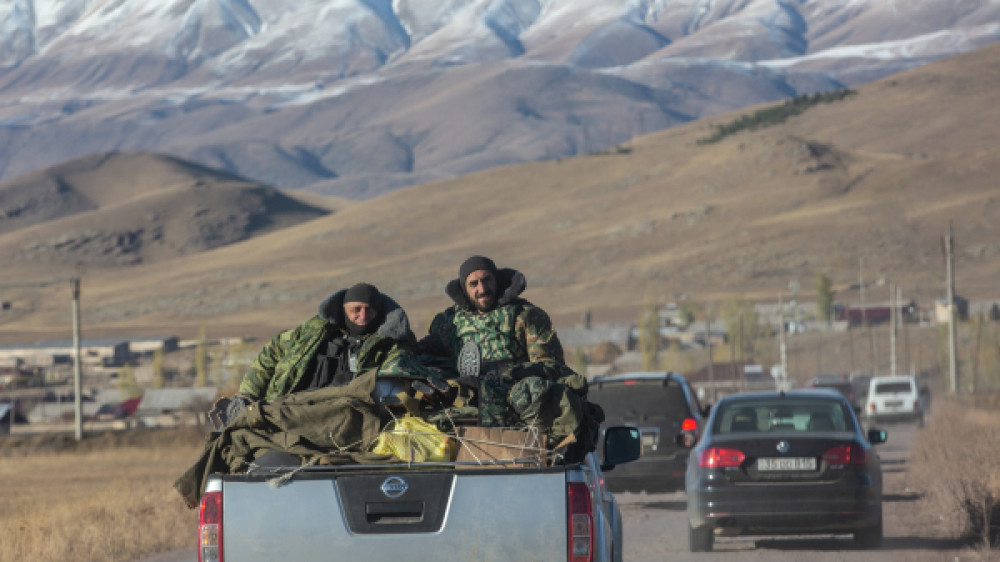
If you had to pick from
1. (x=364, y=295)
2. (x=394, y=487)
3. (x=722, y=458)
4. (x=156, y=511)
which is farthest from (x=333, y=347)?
(x=156, y=511)

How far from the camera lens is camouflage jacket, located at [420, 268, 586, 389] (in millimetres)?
8977

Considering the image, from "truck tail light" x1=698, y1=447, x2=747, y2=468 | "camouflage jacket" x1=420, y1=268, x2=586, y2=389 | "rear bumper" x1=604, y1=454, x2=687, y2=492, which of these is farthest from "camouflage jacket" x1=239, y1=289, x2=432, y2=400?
"rear bumper" x1=604, y1=454, x2=687, y2=492

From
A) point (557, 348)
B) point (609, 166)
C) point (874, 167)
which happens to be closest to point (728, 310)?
point (874, 167)

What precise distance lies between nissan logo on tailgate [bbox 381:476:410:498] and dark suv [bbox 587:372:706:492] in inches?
485

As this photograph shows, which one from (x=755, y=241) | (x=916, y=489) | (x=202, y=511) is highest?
(x=755, y=241)

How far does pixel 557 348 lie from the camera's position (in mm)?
8984

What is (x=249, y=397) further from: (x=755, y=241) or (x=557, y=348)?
(x=755, y=241)

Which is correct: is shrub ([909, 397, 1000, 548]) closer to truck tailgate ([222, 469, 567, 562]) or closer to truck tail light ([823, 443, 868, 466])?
truck tail light ([823, 443, 868, 466])

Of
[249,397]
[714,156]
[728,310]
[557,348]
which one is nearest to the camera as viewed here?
[249,397]

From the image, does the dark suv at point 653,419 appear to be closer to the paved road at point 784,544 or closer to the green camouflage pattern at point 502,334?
the paved road at point 784,544

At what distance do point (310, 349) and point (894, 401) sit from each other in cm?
3643

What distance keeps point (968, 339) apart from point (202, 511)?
98.3 m

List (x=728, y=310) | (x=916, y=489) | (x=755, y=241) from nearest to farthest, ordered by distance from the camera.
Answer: (x=916, y=489) < (x=728, y=310) < (x=755, y=241)

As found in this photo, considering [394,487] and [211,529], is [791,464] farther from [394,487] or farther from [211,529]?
[211,529]
